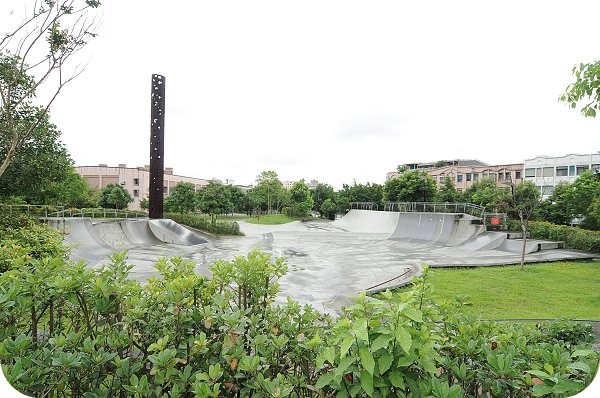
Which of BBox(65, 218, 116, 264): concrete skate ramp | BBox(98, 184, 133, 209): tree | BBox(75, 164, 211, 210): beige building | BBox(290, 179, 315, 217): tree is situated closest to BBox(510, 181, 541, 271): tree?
BBox(290, 179, 315, 217): tree

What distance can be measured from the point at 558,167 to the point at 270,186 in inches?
133

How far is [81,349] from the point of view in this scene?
128cm

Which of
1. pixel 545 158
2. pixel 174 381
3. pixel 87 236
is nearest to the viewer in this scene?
pixel 174 381

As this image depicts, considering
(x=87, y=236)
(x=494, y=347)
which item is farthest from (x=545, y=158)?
(x=87, y=236)

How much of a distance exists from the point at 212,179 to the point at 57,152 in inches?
71.6

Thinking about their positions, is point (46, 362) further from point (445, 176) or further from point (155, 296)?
point (445, 176)

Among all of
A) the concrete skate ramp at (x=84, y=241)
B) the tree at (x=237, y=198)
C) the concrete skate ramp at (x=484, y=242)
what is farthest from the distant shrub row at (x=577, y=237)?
the concrete skate ramp at (x=84, y=241)

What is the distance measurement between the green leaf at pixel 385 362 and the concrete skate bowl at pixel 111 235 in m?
3.04

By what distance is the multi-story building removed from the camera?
102 inches

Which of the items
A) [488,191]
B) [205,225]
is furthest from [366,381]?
[205,225]

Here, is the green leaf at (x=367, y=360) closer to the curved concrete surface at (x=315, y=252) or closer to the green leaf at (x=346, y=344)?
the green leaf at (x=346, y=344)

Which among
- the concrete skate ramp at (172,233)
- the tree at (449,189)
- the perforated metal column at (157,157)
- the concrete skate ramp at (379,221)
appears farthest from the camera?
the concrete skate ramp at (379,221)

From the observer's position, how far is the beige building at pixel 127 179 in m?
3.63

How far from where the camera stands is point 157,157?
8.77 metres
